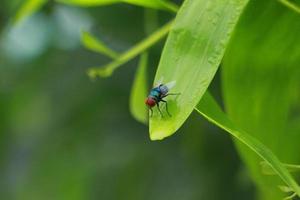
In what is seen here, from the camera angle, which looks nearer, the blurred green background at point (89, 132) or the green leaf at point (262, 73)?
the green leaf at point (262, 73)

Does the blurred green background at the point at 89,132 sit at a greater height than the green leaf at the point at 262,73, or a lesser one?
lesser

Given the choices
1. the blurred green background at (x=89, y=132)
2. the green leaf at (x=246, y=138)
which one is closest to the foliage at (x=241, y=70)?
the green leaf at (x=246, y=138)

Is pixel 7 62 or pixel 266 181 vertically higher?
pixel 266 181

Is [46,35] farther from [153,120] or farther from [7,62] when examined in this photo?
[153,120]

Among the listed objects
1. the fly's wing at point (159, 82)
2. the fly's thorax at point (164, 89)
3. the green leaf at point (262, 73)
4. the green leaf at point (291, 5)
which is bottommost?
the green leaf at point (262, 73)

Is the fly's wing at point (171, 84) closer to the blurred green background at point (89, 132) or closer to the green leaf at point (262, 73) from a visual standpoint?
the green leaf at point (262, 73)

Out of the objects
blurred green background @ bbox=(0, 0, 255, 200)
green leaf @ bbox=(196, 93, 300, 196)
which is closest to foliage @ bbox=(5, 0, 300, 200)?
green leaf @ bbox=(196, 93, 300, 196)

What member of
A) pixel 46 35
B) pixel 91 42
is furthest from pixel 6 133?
pixel 91 42

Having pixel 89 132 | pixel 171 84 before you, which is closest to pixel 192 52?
pixel 171 84
